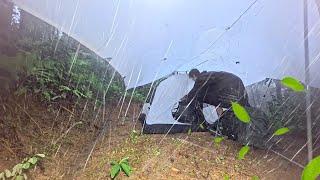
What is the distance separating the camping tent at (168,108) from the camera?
53.3 inches

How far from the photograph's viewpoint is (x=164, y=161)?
1288mm

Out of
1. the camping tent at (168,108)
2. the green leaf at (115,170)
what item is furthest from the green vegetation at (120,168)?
the camping tent at (168,108)

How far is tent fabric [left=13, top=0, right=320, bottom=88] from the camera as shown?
1392 millimetres

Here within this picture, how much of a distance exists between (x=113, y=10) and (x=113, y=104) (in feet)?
1.21

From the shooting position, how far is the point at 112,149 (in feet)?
4.33

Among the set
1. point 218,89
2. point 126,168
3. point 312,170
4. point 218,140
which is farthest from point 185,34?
point 312,170

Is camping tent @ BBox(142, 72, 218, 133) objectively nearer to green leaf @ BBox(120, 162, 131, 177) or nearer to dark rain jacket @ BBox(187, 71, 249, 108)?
dark rain jacket @ BBox(187, 71, 249, 108)

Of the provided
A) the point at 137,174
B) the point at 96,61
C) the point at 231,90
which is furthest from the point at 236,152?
the point at 96,61

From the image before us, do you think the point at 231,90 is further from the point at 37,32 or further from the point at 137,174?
the point at 37,32

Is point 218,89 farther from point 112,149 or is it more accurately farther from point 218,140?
point 112,149

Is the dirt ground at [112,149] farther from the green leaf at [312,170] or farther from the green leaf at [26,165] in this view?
the green leaf at [312,170]

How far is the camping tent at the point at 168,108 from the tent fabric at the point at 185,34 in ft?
0.17

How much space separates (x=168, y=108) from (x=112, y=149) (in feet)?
0.84

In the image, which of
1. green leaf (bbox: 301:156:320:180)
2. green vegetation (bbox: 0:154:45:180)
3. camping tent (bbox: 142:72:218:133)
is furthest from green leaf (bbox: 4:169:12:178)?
green leaf (bbox: 301:156:320:180)
